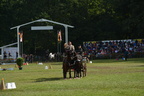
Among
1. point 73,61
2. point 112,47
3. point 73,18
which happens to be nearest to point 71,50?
point 73,61

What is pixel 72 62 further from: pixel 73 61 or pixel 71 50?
pixel 71 50

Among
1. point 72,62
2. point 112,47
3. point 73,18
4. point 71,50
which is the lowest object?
point 72,62

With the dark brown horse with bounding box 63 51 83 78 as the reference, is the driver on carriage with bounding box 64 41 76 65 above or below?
above

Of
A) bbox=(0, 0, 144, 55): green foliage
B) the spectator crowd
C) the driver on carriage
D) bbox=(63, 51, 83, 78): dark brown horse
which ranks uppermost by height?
bbox=(0, 0, 144, 55): green foliage

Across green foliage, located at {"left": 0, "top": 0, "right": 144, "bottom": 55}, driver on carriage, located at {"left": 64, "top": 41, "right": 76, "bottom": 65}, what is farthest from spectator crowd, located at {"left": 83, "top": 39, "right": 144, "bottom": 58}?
driver on carriage, located at {"left": 64, "top": 41, "right": 76, "bottom": 65}

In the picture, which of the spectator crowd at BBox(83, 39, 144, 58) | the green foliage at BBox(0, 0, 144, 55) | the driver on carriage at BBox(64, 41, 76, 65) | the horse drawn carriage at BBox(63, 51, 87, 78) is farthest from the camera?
the green foliage at BBox(0, 0, 144, 55)

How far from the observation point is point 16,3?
71688mm

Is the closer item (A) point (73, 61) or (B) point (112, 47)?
(A) point (73, 61)

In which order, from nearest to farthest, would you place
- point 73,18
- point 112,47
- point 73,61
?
point 73,61
point 112,47
point 73,18

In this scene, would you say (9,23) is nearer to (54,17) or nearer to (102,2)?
(54,17)

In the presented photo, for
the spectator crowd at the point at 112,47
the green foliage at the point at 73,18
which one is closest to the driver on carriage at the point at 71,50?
the spectator crowd at the point at 112,47

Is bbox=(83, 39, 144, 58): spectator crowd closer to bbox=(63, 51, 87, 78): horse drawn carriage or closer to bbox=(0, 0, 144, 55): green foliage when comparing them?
bbox=(0, 0, 144, 55): green foliage

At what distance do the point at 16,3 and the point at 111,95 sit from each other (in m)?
61.4

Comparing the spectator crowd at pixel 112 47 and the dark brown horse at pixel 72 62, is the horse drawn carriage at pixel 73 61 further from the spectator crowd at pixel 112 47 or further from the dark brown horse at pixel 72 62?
the spectator crowd at pixel 112 47
